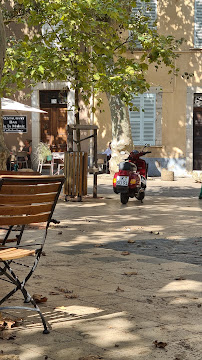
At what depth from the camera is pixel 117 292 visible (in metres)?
6.62

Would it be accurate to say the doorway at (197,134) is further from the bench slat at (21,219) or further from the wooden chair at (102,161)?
the bench slat at (21,219)

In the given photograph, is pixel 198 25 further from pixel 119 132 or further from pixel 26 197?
pixel 26 197

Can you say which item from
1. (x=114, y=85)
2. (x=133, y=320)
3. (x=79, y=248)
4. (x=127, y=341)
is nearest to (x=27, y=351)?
(x=127, y=341)

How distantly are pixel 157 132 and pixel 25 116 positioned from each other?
5.02 metres

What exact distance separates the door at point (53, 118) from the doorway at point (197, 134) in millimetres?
4920

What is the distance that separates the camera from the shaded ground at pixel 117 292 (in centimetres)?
486

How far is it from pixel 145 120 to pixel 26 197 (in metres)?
25.1

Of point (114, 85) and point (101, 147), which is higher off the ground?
point (114, 85)

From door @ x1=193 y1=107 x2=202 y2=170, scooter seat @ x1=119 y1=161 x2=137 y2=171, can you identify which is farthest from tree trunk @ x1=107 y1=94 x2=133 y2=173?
scooter seat @ x1=119 y1=161 x2=137 y2=171

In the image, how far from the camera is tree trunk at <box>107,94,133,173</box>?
27844 millimetres

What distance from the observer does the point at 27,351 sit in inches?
186

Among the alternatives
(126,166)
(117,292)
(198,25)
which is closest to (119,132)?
(198,25)

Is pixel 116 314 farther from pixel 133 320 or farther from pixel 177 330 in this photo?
pixel 177 330

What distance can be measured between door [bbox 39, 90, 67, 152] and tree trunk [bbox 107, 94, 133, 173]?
3.24m
